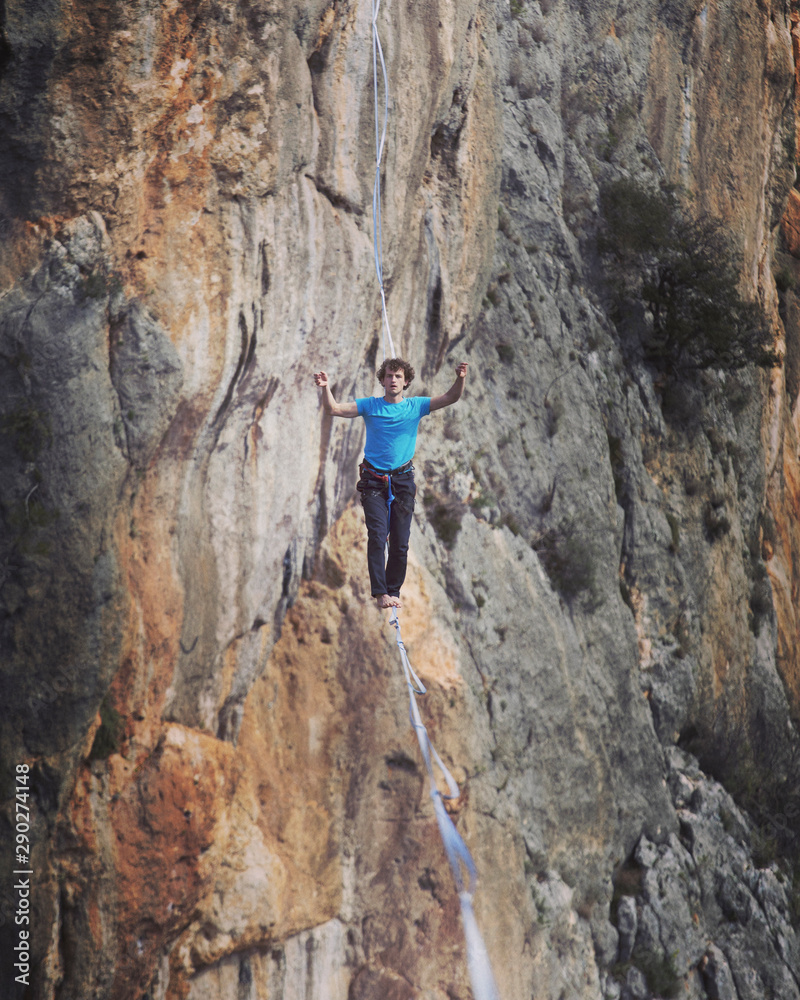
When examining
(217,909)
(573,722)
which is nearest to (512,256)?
(573,722)

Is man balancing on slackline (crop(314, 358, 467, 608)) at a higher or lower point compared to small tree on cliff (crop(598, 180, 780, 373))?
lower

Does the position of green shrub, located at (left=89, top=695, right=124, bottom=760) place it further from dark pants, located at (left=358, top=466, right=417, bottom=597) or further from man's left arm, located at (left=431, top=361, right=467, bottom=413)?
man's left arm, located at (left=431, top=361, right=467, bottom=413)

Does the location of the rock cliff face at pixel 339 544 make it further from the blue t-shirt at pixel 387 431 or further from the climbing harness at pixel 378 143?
the blue t-shirt at pixel 387 431

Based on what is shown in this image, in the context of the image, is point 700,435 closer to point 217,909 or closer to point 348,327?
point 348,327

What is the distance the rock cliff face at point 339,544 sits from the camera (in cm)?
643

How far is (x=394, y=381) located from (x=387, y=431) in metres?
0.44

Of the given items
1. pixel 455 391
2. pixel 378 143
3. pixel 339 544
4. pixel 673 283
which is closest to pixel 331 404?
pixel 455 391

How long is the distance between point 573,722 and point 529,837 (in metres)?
2.01

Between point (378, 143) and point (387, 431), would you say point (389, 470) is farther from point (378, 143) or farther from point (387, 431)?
point (378, 143)

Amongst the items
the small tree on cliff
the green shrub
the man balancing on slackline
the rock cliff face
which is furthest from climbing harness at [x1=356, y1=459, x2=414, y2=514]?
the small tree on cliff

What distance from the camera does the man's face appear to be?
7527 mm

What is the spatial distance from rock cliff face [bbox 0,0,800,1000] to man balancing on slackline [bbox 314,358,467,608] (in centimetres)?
108

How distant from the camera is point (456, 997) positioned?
9422 millimetres

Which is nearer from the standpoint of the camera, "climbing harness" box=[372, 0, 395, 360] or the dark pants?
the dark pants
